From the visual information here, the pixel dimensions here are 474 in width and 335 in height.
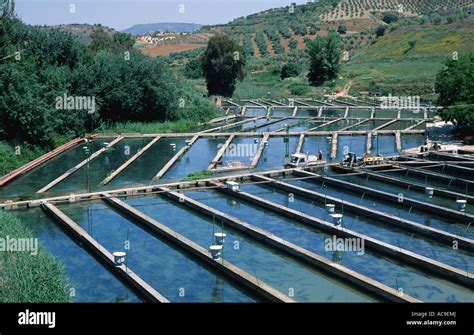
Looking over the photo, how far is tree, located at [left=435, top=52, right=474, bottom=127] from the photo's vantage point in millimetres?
23453

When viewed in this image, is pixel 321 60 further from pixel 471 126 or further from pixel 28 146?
pixel 28 146

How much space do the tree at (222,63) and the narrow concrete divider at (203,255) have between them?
23.7 metres

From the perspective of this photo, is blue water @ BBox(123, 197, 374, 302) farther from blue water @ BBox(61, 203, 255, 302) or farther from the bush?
the bush

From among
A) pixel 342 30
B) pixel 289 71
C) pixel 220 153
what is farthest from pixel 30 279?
pixel 342 30

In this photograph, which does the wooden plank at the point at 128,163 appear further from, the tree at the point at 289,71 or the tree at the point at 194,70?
the tree at the point at 289,71

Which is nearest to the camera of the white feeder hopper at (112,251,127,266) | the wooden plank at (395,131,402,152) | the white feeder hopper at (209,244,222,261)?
the white feeder hopper at (112,251,127,266)

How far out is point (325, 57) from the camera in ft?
151

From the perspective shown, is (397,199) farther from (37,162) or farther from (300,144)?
(37,162)

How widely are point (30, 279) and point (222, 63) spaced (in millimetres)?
30796

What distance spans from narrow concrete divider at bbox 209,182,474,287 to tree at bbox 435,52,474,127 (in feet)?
34.8

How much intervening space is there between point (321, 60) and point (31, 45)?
22.7m

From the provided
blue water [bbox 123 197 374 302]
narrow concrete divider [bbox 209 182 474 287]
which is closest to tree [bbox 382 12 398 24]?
narrow concrete divider [bbox 209 182 474 287]

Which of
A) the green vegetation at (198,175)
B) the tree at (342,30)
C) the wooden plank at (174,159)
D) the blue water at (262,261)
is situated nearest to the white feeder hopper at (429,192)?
the blue water at (262,261)

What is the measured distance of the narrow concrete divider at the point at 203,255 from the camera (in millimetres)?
10047
